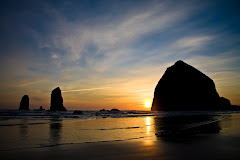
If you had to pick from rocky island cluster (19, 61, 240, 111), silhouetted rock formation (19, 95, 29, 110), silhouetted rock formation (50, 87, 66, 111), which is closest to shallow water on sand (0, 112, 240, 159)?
rocky island cluster (19, 61, 240, 111)

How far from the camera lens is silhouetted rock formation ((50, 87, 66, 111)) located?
116 meters

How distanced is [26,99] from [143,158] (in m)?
178

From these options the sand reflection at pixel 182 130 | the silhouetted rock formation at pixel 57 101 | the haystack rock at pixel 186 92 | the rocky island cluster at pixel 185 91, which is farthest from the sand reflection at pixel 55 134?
the silhouetted rock formation at pixel 57 101

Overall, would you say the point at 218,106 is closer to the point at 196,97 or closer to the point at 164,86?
the point at 196,97

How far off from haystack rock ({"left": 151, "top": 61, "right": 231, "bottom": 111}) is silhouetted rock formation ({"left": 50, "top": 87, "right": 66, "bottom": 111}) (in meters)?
71.5

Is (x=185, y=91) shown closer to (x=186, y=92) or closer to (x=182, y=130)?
(x=186, y=92)

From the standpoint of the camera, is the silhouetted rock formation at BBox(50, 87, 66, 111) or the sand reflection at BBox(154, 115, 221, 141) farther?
the silhouetted rock formation at BBox(50, 87, 66, 111)

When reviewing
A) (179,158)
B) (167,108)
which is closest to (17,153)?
(179,158)

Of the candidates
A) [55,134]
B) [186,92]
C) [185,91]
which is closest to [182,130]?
[55,134]

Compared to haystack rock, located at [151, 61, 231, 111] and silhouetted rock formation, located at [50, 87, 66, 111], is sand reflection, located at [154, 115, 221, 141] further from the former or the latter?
silhouetted rock formation, located at [50, 87, 66, 111]

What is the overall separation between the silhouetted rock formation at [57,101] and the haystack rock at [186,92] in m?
71.5

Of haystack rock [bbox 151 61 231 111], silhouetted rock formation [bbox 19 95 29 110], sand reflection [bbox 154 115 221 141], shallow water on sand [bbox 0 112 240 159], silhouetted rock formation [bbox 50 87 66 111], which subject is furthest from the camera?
silhouetted rock formation [bbox 19 95 29 110]

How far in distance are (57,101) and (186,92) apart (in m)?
93.8

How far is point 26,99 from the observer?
154125 mm
